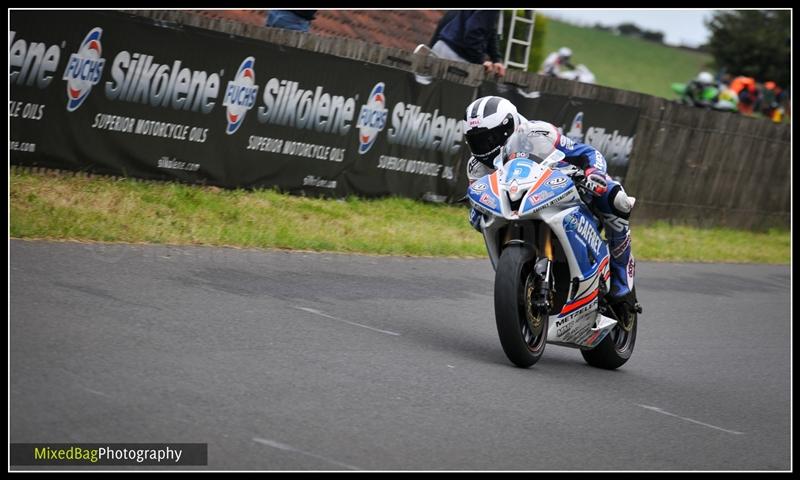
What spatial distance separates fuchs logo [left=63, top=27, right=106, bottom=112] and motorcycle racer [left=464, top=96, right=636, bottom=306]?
15.6 feet

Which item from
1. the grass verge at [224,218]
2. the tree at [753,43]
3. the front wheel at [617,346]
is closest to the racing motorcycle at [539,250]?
the front wheel at [617,346]

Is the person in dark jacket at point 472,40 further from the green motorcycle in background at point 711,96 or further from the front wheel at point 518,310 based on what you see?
the green motorcycle in background at point 711,96

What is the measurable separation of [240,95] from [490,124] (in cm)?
546

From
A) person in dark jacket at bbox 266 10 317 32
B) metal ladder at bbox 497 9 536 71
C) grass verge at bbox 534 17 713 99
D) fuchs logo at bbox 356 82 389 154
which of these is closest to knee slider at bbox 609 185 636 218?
fuchs logo at bbox 356 82 389 154

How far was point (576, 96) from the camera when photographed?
54.2 ft

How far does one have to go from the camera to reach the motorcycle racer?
279 inches

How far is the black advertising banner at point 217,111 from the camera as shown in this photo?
10625mm

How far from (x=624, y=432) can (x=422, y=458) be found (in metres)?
1.56

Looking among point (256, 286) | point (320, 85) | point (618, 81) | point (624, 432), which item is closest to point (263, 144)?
point (320, 85)

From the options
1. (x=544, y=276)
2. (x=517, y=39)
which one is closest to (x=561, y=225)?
(x=544, y=276)

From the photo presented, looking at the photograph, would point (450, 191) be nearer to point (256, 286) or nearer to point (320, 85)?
point (320, 85)

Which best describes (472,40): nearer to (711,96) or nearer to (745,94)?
(711,96)

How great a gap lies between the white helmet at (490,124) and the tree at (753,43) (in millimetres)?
46359

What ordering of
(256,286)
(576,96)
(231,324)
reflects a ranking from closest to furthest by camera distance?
1. (231,324)
2. (256,286)
3. (576,96)
